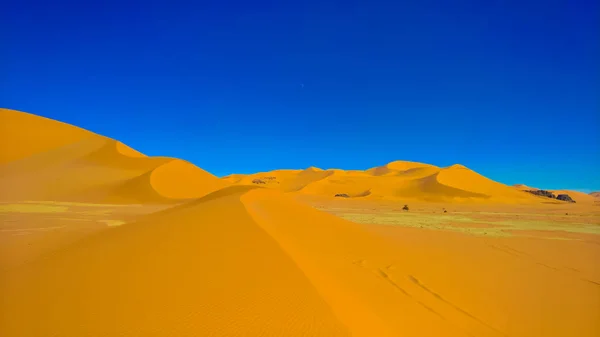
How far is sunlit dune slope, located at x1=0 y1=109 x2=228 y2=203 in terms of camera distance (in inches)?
1453

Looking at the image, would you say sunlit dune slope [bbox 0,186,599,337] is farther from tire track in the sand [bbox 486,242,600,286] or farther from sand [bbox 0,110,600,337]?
tire track in the sand [bbox 486,242,600,286]

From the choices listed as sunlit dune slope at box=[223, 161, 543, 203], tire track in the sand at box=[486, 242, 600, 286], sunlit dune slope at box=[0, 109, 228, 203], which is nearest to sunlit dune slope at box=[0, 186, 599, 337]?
tire track in the sand at box=[486, 242, 600, 286]

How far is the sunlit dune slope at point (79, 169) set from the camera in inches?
1453

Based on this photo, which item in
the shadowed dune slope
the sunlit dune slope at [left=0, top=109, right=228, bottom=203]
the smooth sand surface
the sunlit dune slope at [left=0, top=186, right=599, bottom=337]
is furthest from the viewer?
the smooth sand surface

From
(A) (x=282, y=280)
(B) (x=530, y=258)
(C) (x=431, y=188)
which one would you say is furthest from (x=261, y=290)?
(C) (x=431, y=188)

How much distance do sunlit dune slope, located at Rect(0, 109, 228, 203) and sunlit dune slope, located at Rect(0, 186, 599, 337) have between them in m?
31.3

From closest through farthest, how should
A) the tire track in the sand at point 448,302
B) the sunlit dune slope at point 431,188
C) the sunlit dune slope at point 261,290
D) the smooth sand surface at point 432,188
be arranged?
the sunlit dune slope at point 261,290 → the tire track in the sand at point 448,302 → the smooth sand surface at point 432,188 → the sunlit dune slope at point 431,188

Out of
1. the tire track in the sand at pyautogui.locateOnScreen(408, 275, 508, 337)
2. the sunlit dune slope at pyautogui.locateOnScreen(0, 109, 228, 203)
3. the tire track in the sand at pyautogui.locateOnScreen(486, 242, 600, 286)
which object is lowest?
the tire track in the sand at pyautogui.locateOnScreen(408, 275, 508, 337)

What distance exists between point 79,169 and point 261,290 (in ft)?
151

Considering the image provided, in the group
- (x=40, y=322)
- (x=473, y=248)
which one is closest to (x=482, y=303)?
(x=473, y=248)

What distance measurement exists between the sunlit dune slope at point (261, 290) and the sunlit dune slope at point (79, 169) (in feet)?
103

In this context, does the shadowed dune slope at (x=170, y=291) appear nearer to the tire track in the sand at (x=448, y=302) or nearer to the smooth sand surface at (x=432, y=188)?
the tire track in the sand at (x=448, y=302)

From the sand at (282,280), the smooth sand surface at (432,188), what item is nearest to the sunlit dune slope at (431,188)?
the smooth sand surface at (432,188)

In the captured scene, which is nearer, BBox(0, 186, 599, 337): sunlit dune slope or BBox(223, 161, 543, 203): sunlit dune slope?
BBox(0, 186, 599, 337): sunlit dune slope
